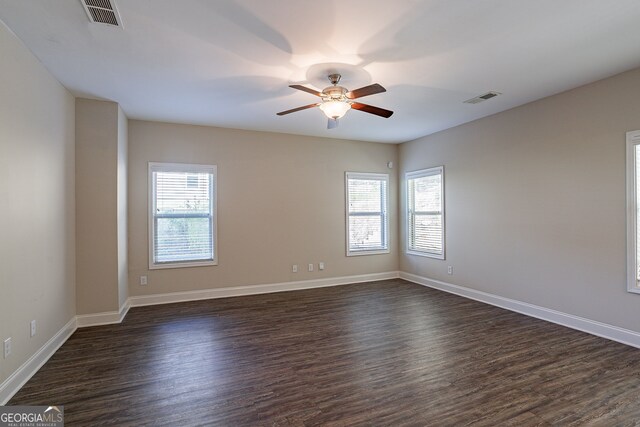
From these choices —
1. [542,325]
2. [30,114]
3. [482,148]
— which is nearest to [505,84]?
[482,148]

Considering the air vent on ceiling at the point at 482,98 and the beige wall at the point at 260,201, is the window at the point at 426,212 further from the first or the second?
the air vent on ceiling at the point at 482,98

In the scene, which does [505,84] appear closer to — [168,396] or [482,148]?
[482,148]

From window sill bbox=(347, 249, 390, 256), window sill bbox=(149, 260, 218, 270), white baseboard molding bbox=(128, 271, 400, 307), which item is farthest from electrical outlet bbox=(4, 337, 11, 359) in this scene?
window sill bbox=(347, 249, 390, 256)

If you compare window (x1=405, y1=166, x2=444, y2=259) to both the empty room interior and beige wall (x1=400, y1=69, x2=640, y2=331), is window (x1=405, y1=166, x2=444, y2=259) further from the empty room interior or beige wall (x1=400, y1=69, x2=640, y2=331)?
beige wall (x1=400, y1=69, x2=640, y2=331)

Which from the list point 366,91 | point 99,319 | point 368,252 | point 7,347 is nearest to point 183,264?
point 99,319

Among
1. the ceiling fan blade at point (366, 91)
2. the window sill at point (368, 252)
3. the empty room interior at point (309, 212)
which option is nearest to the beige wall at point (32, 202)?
the empty room interior at point (309, 212)

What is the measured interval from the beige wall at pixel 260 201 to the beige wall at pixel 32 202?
115 cm

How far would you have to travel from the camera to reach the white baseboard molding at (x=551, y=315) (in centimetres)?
331

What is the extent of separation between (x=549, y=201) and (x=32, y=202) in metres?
5.48

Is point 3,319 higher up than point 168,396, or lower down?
higher up

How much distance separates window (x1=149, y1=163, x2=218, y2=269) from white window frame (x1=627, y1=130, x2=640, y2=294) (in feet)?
17.0

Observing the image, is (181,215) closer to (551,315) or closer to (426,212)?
(426,212)

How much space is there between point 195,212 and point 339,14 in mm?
3778

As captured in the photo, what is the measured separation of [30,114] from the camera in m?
2.77
